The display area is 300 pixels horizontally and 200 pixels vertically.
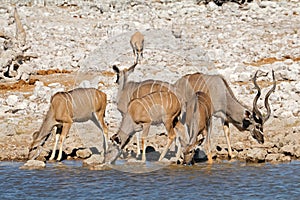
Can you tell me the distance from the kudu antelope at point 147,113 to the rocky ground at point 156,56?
104cm

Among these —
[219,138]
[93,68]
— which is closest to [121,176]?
[219,138]

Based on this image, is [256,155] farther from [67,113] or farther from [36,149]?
[36,149]

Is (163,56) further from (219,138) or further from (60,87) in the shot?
(219,138)

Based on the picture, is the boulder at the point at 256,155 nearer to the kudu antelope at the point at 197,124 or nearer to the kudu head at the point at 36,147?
the kudu antelope at the point at 197,124

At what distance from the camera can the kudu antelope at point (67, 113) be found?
31.5 feet

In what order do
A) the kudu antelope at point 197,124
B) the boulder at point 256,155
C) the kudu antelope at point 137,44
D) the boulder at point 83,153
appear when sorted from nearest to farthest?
the kudu antelope at point 197,124 < the boulder at point 256,155 < the boulder at point 83,153 < the kudu antelope at point 137,44

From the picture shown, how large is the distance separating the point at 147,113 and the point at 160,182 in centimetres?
121

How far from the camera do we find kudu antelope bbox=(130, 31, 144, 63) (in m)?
18.3

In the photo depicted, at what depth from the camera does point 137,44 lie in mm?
18672

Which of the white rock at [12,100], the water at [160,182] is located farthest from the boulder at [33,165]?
the white rock at [12,100]

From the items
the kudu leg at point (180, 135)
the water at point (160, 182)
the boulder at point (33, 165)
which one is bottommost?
the water at point (160, 182)

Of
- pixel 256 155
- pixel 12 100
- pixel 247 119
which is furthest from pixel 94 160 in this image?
pixel 12 100

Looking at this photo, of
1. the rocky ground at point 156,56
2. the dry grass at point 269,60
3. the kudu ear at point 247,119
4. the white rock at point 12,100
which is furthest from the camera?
the dry grass at point 269,60

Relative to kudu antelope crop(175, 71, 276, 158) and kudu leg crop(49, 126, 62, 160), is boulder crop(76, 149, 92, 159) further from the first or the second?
kudu antelope crop(175, 71, 276, 158)
